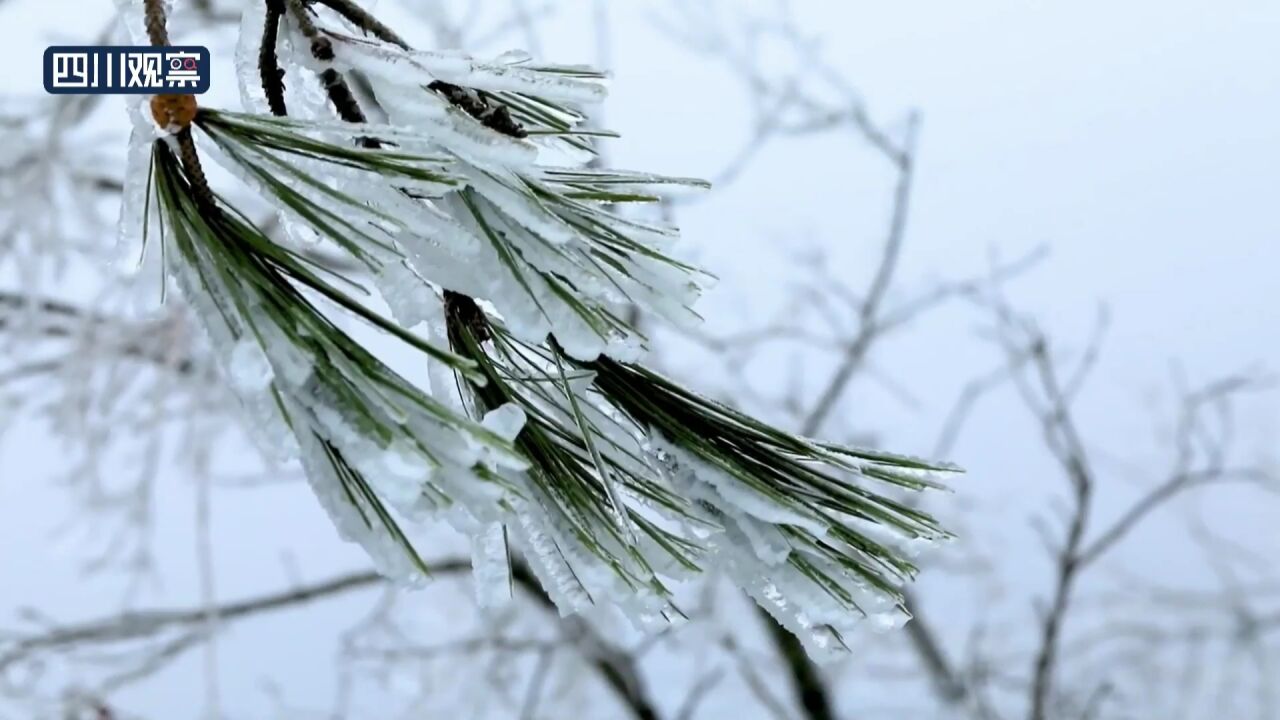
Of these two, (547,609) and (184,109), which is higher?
(184,109)

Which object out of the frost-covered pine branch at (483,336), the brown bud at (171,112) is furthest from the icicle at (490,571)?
the brown bud at (171,112)

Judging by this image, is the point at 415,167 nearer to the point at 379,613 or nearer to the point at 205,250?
the point at 205,250

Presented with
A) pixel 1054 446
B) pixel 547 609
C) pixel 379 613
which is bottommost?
pixel 379 613

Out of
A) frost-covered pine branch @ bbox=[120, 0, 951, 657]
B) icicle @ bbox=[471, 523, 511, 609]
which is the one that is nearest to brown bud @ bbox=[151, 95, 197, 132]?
frost-covered pine branch @ bbox=[120, 0, 951, 657]

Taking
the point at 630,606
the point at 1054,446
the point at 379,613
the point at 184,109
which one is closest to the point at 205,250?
the point at 184,109

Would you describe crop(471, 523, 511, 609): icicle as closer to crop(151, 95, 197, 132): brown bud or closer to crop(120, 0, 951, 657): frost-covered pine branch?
crop(120, 0, 951, 657): frost-covered pine branch

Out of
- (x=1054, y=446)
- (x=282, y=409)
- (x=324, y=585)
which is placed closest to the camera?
(x=282, y=409)

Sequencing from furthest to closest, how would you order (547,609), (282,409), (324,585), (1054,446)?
(547,609)
(324,585)
(1054,446)
(282,409)
